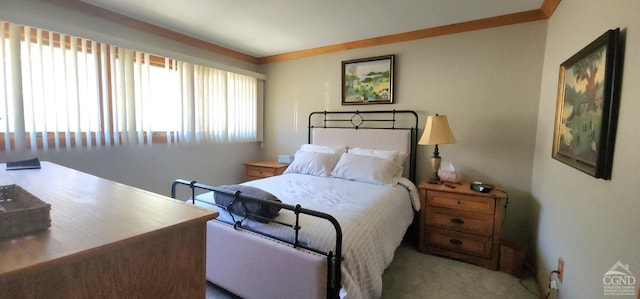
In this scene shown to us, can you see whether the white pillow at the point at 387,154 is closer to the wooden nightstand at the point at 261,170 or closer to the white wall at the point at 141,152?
the wooden nightstand at the point at 261,170

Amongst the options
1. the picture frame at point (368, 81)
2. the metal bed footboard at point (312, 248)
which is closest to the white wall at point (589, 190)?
the metal bed footboard at point (312, 248)

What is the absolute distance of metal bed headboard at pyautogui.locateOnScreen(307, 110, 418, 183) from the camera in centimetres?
305

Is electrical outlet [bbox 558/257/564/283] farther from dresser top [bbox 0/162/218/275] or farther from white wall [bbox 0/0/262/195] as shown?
white wall [bbox 0/0/262/195]

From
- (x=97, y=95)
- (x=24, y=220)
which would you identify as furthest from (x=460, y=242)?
(x=97, y=95)

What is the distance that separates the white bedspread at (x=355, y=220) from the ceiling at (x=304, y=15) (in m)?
1.59

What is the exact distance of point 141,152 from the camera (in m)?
2.86

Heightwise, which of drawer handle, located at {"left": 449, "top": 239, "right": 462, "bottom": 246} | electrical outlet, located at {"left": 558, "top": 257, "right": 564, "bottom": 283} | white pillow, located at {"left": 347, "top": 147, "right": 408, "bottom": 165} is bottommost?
drawer handle, located at {"left": 449, "top": 239, "right": 462, "bottom": 246}

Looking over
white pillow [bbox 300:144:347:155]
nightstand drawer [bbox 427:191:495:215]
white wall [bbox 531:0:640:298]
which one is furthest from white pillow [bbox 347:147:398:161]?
Answer: white wall [bbox 531:0:640:298]

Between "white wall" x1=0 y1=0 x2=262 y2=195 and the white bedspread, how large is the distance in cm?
128

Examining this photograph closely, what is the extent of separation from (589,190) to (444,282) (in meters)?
1.16

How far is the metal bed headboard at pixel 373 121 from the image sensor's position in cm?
305

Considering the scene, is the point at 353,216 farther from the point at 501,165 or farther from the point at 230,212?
the point at 501,165

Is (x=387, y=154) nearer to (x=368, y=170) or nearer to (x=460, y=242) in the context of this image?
(x=368, y=170)

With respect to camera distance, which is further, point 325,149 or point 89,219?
point 325,149
